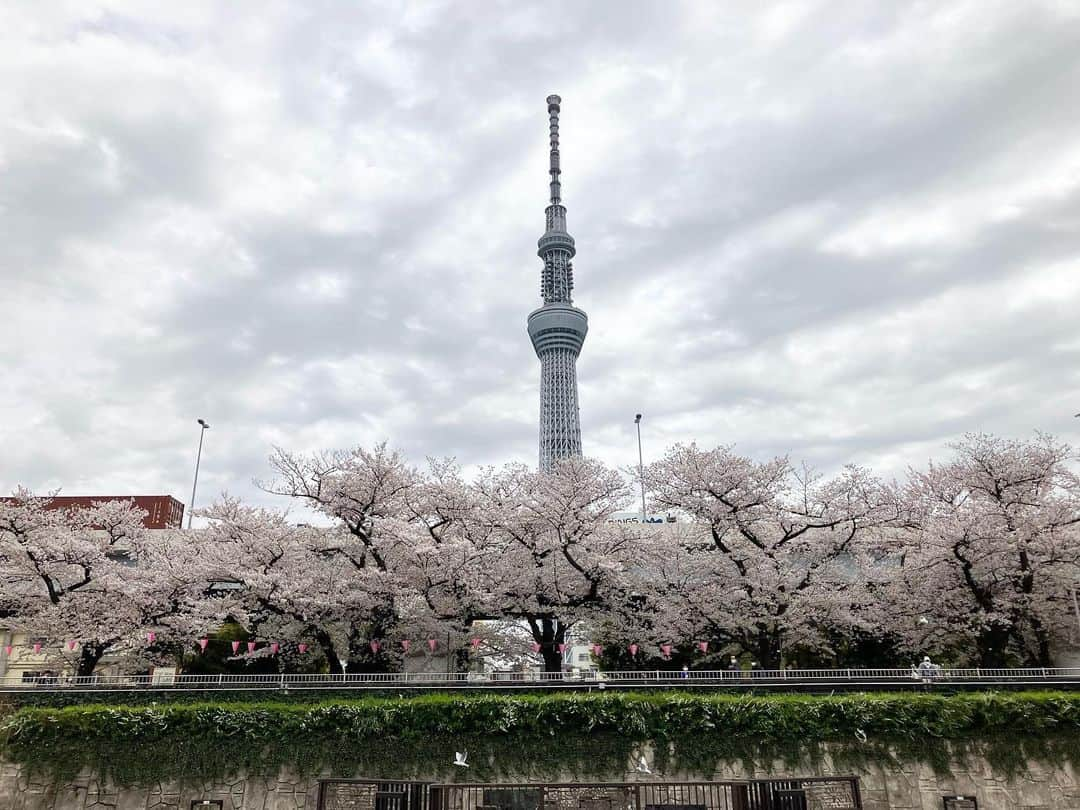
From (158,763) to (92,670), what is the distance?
11.9 meters

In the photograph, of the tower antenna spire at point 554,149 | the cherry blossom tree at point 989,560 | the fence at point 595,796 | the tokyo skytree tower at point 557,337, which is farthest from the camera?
the tower antenna spire at point 554,149

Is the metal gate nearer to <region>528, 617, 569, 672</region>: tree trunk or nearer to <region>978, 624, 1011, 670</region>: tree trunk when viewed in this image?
<region>528, 617, 569, 672</region>: tree trunk

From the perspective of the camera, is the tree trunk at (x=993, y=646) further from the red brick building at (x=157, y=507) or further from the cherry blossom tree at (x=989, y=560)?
the red brick building at (x=157, y=507)

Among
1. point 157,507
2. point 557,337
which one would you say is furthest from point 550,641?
point 557,337

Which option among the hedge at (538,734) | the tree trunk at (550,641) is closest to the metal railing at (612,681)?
the hedge at (538,734)

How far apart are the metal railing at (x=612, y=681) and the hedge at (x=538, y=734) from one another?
1.21 metres

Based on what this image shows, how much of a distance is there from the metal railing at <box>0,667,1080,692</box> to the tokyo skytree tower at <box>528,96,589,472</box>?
76485 mm

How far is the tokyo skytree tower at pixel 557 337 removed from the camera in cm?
10681

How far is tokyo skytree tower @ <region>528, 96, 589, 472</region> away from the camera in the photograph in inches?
4205

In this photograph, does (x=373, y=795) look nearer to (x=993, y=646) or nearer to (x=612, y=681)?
(x=612, y=681)

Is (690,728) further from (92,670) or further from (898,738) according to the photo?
(92,670)

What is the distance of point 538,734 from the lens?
19.4 meters

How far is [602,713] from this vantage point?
1939 centimetres

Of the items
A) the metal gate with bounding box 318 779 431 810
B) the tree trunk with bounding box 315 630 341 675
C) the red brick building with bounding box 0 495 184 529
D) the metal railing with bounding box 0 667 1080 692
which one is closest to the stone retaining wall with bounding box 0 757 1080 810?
the metal gate with bounding box 318 779 431 810
